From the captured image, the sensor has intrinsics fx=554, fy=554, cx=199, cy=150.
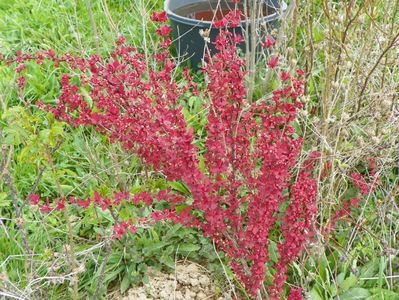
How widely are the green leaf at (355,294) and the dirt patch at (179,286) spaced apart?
48cm

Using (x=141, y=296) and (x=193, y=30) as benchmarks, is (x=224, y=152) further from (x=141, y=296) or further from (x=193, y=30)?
(x=193, y=30)

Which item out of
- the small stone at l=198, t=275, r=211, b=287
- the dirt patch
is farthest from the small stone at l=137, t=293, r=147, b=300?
the small stone at l=198, t=275, r=211, b=287

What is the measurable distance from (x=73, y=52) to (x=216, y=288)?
1811mm

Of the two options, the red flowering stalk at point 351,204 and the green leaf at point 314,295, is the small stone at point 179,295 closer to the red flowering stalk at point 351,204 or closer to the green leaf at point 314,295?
the green leaf at point 314,295

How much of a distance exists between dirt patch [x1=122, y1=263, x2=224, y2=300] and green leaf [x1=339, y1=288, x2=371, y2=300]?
477mm

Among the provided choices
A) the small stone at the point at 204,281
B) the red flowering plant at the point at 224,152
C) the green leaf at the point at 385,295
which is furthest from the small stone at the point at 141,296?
the green leaf at the point at 385,295

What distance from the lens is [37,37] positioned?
360 centimetres

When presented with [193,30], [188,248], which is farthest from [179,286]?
[193,30]

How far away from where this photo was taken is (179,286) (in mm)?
2252

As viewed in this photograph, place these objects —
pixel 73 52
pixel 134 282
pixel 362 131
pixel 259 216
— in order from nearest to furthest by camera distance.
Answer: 1. pixel 259 216
2. pixel 134 282
3. pixel 362 131
4. pixel 73 52

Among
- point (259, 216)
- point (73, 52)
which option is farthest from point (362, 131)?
point (73, 52)

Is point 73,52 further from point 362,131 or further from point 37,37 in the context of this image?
point 362,131

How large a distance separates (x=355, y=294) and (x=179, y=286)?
69 centimetres

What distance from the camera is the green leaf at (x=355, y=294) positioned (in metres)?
2.14
